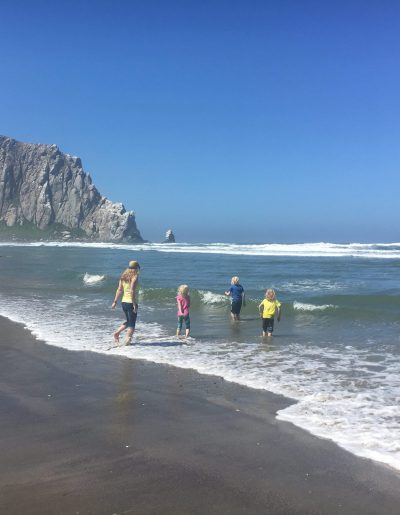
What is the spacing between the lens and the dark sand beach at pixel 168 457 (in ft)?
13.4

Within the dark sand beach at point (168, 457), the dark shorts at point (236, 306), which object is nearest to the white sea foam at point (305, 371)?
the dark sand beach at point (168, 457)

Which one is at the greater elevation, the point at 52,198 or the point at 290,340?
the point at 52,198

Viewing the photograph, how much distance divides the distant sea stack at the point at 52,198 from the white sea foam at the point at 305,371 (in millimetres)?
127150

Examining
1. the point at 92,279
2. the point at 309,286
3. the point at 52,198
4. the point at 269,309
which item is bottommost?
the point at 92,279

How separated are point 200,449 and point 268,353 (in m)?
5.83

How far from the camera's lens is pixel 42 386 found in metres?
7.74

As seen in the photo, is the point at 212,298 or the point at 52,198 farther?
the point at 52,198

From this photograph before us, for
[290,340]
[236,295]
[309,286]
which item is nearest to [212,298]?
[236,295]

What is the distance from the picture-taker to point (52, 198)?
153000 millimetres

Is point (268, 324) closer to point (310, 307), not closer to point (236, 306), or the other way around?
point (236, 306)

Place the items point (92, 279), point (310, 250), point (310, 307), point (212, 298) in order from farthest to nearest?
1. point (310, 250)
2. point (92, 279)
3. point (212, 298)
4. point (310, 307)

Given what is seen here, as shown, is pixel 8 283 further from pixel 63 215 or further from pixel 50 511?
pixel 63 215

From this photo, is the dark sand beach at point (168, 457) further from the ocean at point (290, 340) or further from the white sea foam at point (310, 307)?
the white sea foam at point (310, 307)

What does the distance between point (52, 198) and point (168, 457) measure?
156389 mm
